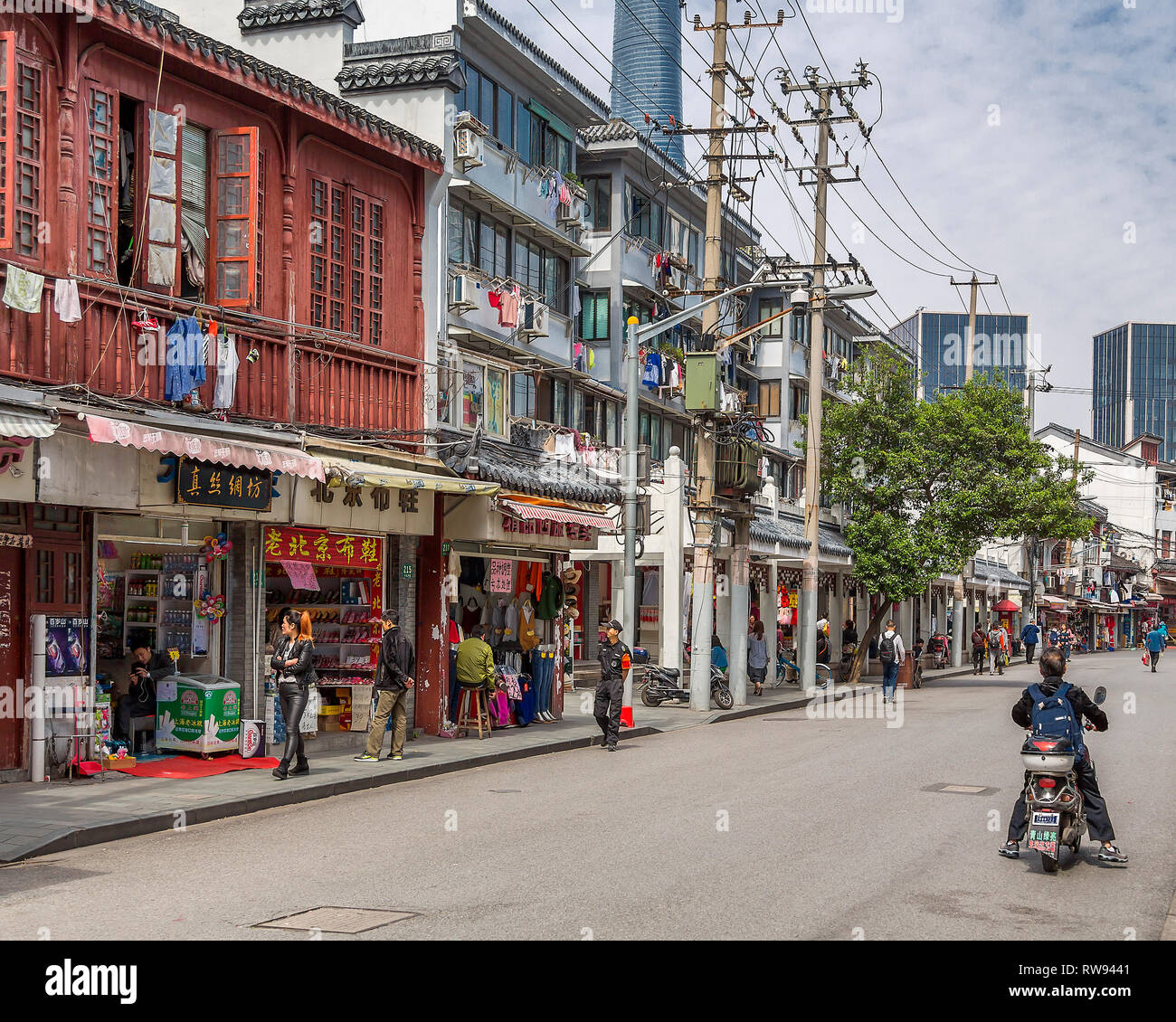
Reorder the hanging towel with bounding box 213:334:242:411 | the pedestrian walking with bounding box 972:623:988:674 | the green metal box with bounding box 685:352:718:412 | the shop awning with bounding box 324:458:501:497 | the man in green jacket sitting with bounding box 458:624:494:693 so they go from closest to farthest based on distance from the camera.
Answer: the hanging towel with bounding box 213:334:242:411, the shop awning with bounding box 324:458:501:497, the man in green jacket sitting with bounding box 458:624:494:693, the green metal box with bounding box 685:352:718:412, the pedestrian walking with bounding box 972:623:988:674

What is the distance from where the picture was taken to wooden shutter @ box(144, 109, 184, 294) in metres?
15.3

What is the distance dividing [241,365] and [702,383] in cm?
1161

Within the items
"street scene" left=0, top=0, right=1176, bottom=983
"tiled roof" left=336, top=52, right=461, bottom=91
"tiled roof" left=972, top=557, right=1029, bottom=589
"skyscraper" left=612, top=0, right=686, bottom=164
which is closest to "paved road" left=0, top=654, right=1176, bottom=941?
"street scene" left=0, top=0, right=1176, bottom=983

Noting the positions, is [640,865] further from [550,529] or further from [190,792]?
[550,529]

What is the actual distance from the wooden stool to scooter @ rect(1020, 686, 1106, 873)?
446 inches

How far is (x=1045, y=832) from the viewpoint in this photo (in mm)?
10141

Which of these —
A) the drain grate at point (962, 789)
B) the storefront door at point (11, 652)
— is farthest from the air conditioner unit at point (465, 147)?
the drain grate at point (962, 789)

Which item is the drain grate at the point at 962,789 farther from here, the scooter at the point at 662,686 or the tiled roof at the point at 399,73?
the tiled roof at the point at 399,73

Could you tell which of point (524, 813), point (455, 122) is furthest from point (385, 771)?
point (455, 122)

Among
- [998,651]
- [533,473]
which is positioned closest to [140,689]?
[533,473]

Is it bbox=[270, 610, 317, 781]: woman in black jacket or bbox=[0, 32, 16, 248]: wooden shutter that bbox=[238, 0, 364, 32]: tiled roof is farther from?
bbox=[270, 610, 317, 781]: woman in black jacket

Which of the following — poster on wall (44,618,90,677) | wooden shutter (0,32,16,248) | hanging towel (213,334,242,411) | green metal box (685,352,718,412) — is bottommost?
poster on wall (44,618,90,677)

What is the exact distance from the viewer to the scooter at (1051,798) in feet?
33.3

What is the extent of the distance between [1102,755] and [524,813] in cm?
1036
